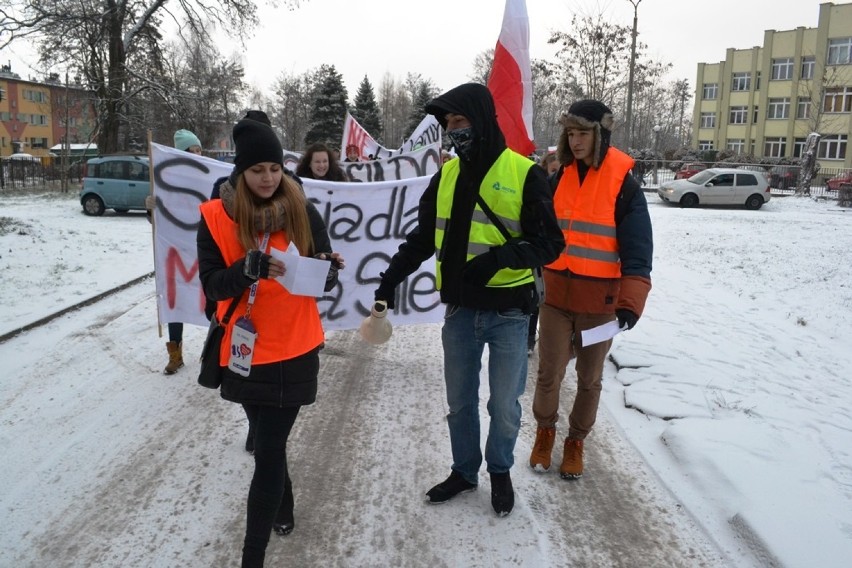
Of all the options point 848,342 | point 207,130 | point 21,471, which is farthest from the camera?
point 207,130

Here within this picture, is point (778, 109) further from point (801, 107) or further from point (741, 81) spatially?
point (741, 81)

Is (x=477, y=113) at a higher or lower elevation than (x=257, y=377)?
higher

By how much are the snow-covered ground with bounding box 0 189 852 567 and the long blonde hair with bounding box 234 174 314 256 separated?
4.84 feet

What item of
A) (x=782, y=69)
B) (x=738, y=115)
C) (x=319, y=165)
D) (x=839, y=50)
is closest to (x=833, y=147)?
(x=839, y=50)

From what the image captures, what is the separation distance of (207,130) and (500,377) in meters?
43.5

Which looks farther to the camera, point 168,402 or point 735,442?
point 168,402

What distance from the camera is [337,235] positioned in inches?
224

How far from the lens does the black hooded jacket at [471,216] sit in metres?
2.88

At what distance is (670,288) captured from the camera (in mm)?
9109

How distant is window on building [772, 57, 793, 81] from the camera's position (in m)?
53.5

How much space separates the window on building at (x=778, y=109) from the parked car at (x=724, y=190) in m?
36.1

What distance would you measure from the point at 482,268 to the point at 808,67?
6070 cm

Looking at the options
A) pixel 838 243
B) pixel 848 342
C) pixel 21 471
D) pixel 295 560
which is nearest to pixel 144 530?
pixel 295 560

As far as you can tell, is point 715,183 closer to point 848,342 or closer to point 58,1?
point 848,342
